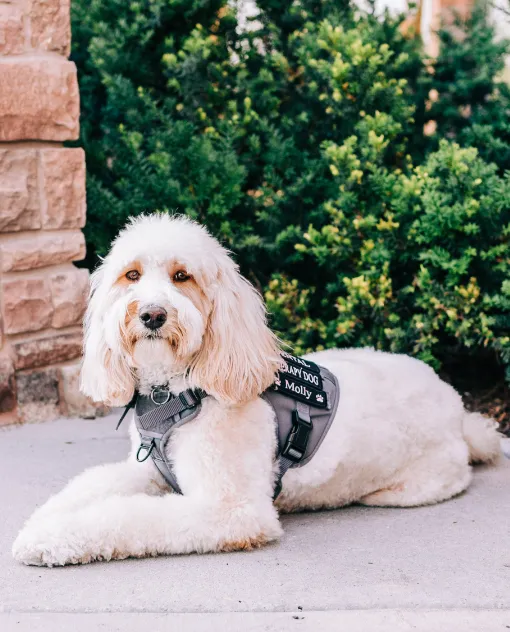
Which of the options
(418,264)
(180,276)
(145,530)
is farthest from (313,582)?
(418,264)

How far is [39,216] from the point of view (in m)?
4.77

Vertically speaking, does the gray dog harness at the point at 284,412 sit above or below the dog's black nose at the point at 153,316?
below

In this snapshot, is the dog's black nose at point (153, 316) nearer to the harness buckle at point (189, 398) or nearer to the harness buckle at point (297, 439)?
the harness buckle at point (189, 398)

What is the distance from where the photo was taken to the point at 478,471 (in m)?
4.16

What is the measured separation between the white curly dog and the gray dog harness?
0.04m

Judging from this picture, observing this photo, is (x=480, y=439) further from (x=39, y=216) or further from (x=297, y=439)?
(x=39, y=216)

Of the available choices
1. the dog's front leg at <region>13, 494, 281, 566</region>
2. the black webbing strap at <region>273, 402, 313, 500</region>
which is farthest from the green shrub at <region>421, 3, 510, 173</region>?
the dog's front leg at <region>13, 494, 281, 566</region>

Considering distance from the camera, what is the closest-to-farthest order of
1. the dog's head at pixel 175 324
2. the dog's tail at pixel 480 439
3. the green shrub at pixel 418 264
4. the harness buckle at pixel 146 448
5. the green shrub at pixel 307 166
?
the dog's head at pixel 175 324 → the harness buckle at pixel 146 448 → the dog's tail at pixel 480 439 → the green shrub at pixel 418 264 → the green shrub at pixel 307 166

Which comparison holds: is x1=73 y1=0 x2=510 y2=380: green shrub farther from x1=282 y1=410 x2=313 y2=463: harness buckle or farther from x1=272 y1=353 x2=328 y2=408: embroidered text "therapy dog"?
x1=282 y1=410 x2=313 y2=463: harness buckle

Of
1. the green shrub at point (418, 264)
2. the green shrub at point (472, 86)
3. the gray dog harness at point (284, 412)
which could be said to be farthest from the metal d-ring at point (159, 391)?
the green shrub at point (472, 86)

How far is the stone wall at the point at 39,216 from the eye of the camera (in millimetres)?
4613

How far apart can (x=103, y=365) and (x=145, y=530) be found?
2.12ft

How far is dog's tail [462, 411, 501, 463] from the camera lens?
413 cm

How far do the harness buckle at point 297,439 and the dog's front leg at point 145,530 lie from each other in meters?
0.28
